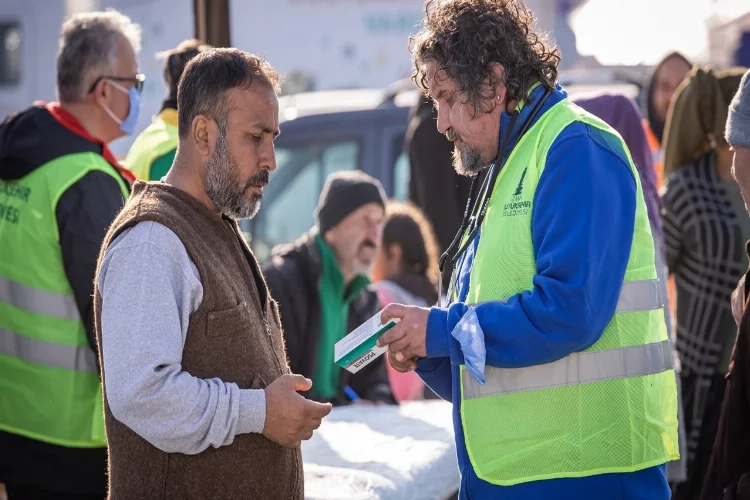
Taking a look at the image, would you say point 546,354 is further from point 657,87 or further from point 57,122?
point 657,87

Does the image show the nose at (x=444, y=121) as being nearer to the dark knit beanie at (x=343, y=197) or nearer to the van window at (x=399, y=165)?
the dark knit beanie at (x=343, y=197)

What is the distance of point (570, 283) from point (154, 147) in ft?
7.60

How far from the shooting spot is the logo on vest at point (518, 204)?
270 cm

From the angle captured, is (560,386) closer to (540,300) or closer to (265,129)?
(540,300)

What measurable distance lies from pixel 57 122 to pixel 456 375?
1.71 meters

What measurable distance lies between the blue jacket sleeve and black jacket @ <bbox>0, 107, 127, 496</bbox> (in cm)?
142

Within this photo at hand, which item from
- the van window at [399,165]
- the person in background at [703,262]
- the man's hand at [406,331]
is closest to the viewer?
the man's hand at [406,331]

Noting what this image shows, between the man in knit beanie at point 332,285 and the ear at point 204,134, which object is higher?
the ear at point 204,134

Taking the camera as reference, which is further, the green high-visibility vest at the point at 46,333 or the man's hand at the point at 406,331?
the green high-visibility vest at the point at 46,333

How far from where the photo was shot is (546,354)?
8.57ft

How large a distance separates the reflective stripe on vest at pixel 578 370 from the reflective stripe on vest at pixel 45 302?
1.50 m

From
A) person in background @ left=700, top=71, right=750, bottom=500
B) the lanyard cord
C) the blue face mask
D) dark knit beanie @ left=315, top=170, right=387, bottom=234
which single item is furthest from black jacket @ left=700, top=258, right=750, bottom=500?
dark knit beanie @ left=315, top=170, right=387, bottom=234

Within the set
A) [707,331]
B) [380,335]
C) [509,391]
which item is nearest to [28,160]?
[380,335]

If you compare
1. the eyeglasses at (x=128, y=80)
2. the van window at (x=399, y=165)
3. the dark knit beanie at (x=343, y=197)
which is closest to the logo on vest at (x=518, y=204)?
the eyeglasses at (x=128, y=80)
